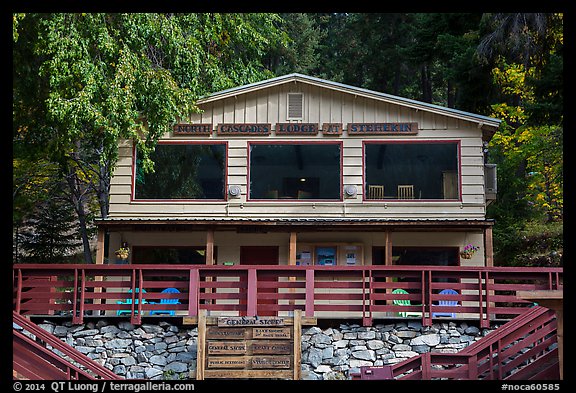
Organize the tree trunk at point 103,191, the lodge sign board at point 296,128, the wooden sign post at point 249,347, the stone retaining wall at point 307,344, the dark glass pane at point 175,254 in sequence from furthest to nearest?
the tree trunk at point 103,191, the dark glass pane at point 175,254, the lodge sign board at point 296,128, the stone retaining wall at point 307,344, the wooden sign post at point 249,347

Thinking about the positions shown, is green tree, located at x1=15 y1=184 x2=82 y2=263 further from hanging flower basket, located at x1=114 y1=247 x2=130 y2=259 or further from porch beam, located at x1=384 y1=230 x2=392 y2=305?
porch beam, located at x1=384 y1=230 x2=392 y2=305

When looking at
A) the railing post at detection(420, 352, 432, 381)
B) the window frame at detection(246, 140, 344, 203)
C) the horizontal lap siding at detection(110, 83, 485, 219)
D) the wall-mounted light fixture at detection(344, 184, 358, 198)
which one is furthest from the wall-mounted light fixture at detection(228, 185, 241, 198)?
the railing post at detection(420, 352, 432, 381)

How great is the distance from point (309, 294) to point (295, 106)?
6389mm

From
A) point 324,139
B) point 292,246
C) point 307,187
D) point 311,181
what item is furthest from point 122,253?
point 324,139

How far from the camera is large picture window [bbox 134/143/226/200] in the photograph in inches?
710

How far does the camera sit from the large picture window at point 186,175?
1803cm

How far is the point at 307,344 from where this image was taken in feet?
42.3

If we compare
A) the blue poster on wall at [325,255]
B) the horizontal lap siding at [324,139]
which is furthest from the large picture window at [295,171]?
the blue poster on wall at [325,255]

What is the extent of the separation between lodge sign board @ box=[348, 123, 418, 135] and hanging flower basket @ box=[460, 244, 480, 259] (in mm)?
3057

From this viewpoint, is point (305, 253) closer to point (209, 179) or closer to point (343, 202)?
point (343, 202)

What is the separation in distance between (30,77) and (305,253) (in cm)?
794

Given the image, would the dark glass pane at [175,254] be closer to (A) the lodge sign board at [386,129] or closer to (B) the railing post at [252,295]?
(A) the lodge sign board at [386,129]

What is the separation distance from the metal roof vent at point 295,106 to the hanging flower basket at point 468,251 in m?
5.10

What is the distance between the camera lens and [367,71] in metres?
38.7
